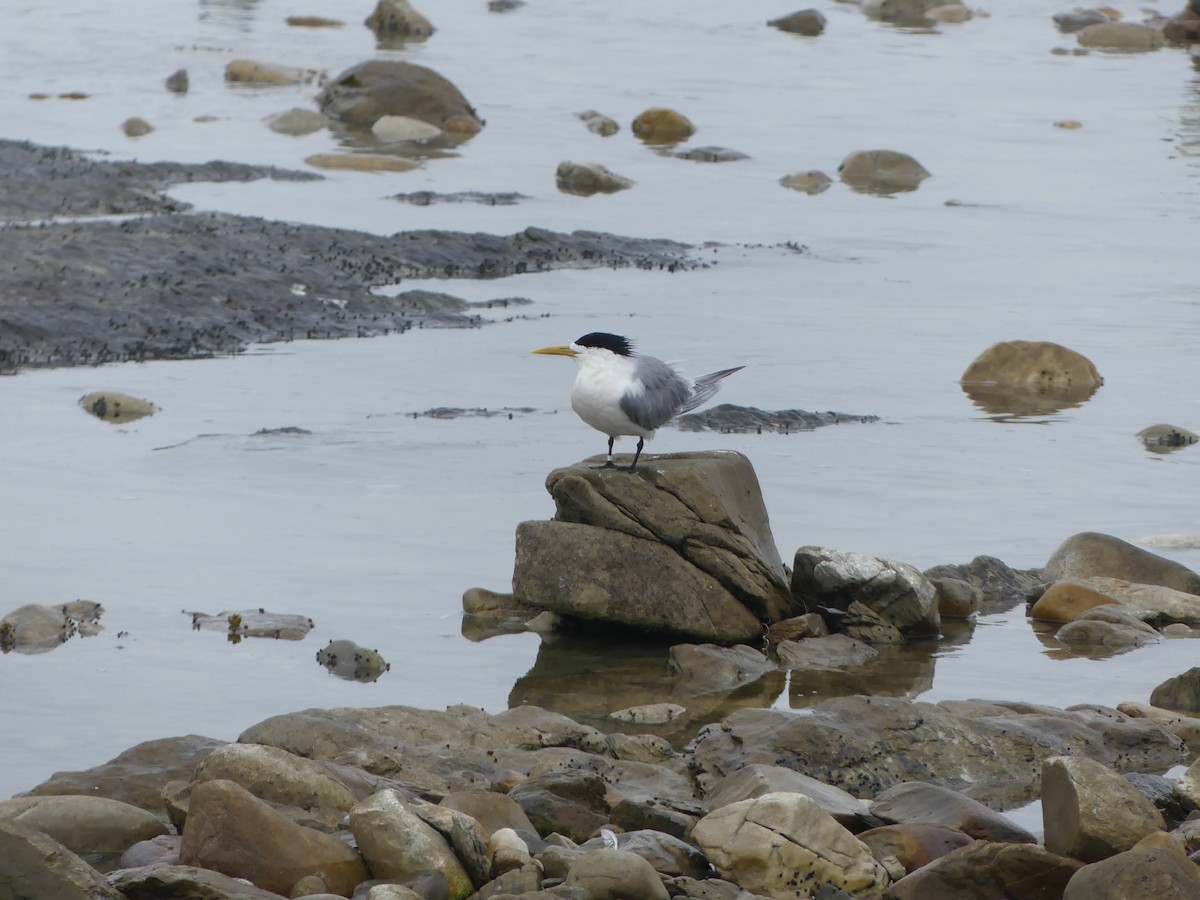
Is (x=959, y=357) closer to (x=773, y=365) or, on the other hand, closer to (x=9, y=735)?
(x=773, y=365)

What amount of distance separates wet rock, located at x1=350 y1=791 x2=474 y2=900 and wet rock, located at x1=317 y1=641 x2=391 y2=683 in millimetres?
2792

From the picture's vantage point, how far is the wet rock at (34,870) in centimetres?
572

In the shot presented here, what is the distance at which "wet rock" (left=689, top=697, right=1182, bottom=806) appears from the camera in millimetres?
7980

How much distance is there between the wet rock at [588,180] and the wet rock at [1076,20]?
2235 cm

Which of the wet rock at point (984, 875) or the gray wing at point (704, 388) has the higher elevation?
the gray wing at point (704, 388)

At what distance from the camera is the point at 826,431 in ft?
46.9

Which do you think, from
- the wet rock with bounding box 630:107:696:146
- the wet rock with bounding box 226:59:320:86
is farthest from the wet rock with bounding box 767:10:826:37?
the wet rock with bounding box 630:107:696:146

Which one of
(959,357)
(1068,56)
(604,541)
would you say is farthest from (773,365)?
(1068,56)

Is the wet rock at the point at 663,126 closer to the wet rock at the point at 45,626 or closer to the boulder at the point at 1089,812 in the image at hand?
the wet rock at the point at 45,626

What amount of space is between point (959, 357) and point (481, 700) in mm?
8830

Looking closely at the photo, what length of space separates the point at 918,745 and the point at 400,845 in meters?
2.82

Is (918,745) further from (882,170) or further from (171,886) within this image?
(882,170)

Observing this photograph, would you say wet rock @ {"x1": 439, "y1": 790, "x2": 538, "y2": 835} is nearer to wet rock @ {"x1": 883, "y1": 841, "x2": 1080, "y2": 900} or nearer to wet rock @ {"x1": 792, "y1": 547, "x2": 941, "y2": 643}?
wet rock @ {"x1": 883, "y1": 841, "x2": 1080, "y2": 900}

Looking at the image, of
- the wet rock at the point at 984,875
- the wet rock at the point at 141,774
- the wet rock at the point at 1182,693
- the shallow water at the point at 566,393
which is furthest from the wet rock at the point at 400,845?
the wet rock at the point at 1182,693
